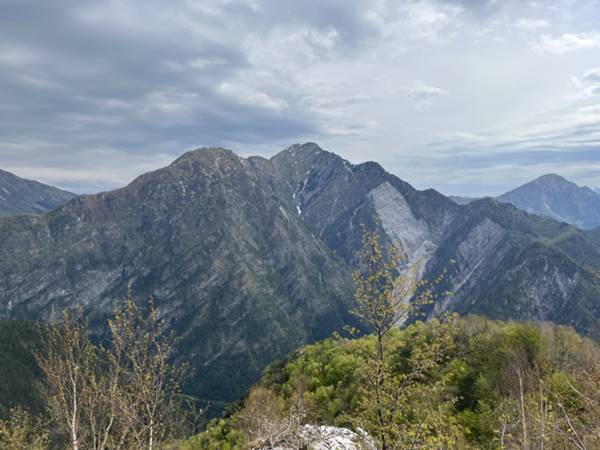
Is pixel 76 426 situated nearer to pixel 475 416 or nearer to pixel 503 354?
pixel 475 416

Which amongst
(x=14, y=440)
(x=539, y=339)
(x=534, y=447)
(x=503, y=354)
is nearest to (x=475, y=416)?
(x=503, y=354)

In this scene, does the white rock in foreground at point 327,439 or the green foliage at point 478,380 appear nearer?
the white rock in foreground at point 327,439

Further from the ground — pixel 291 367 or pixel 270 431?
pixel 270 431

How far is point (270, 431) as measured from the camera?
62.0 ft

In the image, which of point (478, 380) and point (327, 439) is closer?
point (327, 439)

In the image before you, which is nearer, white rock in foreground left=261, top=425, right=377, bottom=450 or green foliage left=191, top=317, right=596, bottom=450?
white rock in foreground left=261, top=425, right=377, bottom=450

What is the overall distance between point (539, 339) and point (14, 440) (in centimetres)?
4654

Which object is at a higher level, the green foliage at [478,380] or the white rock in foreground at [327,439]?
the white rock in foreground at [327,439]

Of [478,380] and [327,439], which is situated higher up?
[327,439]

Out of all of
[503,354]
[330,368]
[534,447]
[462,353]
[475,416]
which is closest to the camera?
[534,447]

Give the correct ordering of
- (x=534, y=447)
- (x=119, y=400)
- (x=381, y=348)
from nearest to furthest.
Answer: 1. (x=534, y=447)
2. (x=381, y=348)
3. (x=119, y=400)

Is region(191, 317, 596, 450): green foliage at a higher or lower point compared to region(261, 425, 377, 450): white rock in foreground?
lower

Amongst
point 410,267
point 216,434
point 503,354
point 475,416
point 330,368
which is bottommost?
point 216,434

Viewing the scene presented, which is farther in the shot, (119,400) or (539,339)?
(539,339)
